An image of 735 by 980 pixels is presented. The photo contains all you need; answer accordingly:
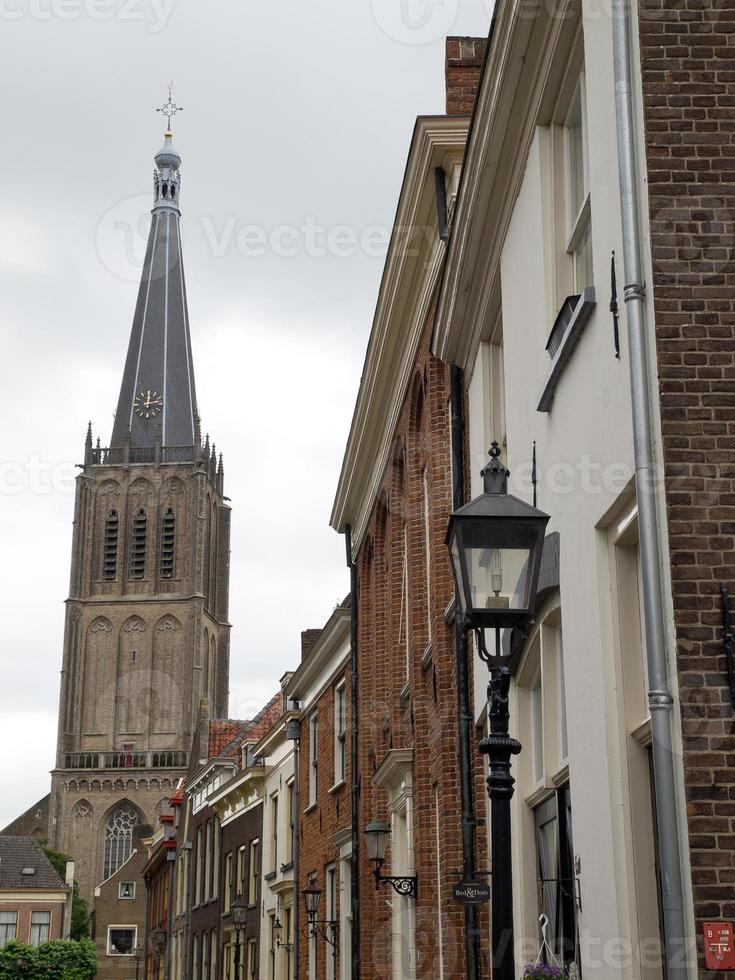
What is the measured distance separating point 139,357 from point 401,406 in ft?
338

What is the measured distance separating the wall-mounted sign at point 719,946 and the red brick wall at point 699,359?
0.07 m

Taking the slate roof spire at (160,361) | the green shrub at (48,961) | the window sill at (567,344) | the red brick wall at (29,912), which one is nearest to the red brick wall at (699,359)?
the window sill at (567,344)

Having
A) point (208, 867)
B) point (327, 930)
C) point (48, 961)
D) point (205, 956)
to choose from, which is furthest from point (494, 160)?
point (48, 961)

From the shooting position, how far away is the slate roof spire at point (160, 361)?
119 m

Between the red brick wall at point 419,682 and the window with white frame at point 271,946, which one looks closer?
the red brick wall at point 419,682

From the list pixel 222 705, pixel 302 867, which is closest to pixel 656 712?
pixel 302 867

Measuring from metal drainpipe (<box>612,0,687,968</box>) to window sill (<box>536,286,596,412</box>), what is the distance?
83 cm

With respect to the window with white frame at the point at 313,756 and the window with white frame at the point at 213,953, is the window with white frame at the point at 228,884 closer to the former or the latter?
Result: the window with white frame at the point at 213,953

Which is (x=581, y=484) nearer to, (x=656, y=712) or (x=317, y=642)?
(x=656, y=712)

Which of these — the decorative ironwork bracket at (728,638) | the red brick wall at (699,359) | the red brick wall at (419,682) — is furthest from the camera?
the red brick wall at (419,682)

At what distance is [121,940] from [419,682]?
7840 cm

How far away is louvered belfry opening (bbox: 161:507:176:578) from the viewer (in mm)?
115500

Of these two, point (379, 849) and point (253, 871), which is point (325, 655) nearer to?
point (379, 849)

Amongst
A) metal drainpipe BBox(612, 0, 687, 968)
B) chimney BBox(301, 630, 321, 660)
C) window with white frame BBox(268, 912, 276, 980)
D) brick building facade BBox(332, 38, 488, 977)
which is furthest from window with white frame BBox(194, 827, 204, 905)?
metal drainpipe BBox(612, 0, 687, 968)
